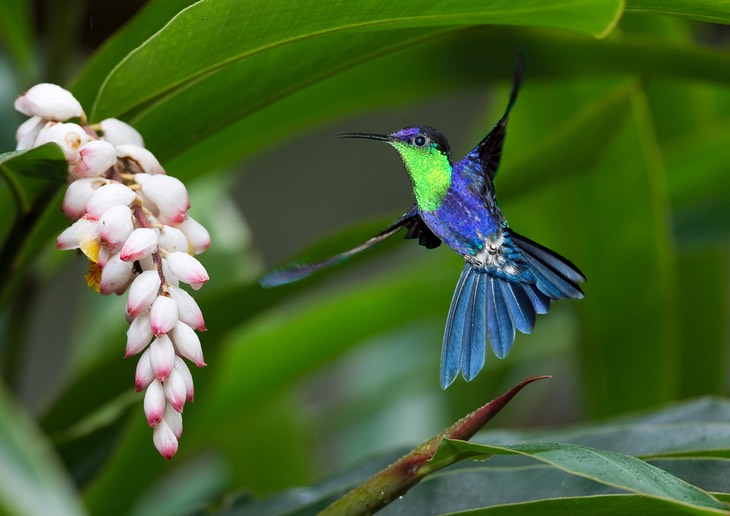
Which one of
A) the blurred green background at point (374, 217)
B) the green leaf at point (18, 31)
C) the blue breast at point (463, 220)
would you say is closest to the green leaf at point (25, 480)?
the blurred green background at point (374, 217)

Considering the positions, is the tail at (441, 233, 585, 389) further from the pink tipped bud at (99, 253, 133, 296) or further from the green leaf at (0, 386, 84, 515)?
the green leaf at (0, 386, 84, 515)

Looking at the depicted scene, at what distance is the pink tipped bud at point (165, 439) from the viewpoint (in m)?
0.27

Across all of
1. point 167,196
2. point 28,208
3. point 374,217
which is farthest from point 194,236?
point 374,217

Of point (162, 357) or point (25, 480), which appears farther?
point (25, 480)

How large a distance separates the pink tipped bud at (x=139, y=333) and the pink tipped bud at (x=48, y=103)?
0.31 ft

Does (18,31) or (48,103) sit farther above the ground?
(18,31)

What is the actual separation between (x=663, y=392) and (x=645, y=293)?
99 millimetres

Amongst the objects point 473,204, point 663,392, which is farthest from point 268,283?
point 663,392

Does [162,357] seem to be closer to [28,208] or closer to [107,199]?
[107,199]

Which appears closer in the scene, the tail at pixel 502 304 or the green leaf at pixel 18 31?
the tail at pixel 502 304

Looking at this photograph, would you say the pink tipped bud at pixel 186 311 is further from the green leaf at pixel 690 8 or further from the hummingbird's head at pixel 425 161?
the green leaf at pixel 690 8

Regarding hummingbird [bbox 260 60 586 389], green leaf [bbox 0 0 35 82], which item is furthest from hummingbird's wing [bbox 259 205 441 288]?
green leaf [bbox 0 0 35 82]

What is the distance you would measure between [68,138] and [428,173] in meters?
0.14

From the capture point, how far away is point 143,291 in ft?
0.91
